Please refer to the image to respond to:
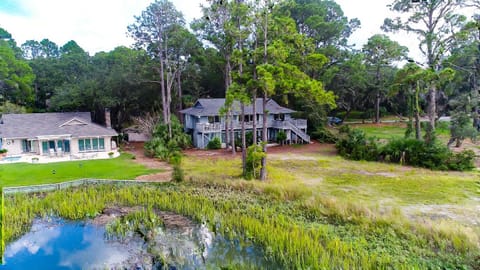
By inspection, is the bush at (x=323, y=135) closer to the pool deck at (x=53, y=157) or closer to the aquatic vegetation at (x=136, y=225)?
the pool deck at (x=53, y=157)

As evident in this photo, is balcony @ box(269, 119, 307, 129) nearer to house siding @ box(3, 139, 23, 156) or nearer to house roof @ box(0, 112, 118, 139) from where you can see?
house roof @ box(0, 112, 118, 139)

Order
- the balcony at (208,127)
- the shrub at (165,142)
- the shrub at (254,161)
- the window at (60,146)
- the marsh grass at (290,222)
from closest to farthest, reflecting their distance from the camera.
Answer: the marsh grass at (290,222) → the shrub at (254,161) → the shrub at (165,142) → the window at (60,146) → the balcony at (208,127)

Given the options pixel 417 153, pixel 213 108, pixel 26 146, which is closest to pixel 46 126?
pixel 26 146

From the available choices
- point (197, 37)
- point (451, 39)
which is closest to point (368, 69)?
point (451, 39)

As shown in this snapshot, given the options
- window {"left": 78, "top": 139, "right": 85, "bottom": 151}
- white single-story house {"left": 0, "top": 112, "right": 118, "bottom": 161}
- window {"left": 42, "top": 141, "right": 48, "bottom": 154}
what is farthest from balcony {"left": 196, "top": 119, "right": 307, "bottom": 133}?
window {"left": 42, "top": 141, "right": 48, "bottom": 154}

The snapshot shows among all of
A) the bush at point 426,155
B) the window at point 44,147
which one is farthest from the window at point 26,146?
the bush at point 426,155

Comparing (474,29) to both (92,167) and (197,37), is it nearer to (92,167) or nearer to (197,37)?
(197,37)
